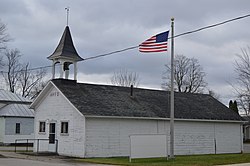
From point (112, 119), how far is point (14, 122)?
23.4m

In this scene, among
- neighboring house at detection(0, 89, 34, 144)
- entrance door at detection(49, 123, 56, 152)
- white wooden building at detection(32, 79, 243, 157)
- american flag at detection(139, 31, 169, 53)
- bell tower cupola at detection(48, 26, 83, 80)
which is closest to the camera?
american flag at detection(139, 31, 169, 53)

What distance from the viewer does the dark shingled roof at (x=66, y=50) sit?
33438 mm

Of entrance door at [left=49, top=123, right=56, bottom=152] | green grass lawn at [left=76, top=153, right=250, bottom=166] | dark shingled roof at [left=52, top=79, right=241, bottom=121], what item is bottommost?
green grass lawn at [left=76, top=153, right=250, bottom=166]

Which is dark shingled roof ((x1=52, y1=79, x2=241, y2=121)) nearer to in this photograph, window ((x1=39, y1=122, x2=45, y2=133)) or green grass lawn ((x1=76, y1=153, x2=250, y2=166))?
window ((x1=39, y1=122, x2=45, y2=133))

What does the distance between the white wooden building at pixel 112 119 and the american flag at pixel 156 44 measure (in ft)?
19.6

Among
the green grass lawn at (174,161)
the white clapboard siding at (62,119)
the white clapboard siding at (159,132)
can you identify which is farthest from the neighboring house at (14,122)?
the green grass lawn at (174,161)

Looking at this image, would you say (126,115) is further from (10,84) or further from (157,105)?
(10,84)

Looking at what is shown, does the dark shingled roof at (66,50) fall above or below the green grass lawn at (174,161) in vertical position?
above

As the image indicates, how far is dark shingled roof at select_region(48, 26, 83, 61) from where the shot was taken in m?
33.4

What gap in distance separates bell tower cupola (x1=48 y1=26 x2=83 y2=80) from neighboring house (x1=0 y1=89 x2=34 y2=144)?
18366 mm

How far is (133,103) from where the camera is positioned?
112ft

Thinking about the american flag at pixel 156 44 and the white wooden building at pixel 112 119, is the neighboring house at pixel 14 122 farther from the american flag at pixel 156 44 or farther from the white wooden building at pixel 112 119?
the american flag at pixel 156 44

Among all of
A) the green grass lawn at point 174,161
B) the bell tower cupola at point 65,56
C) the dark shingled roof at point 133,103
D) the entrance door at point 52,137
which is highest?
the bell tower cupola at point 65,56

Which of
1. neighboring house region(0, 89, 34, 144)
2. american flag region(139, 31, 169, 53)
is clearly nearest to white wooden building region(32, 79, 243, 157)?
american flag region(139, 31, 169, 53)
